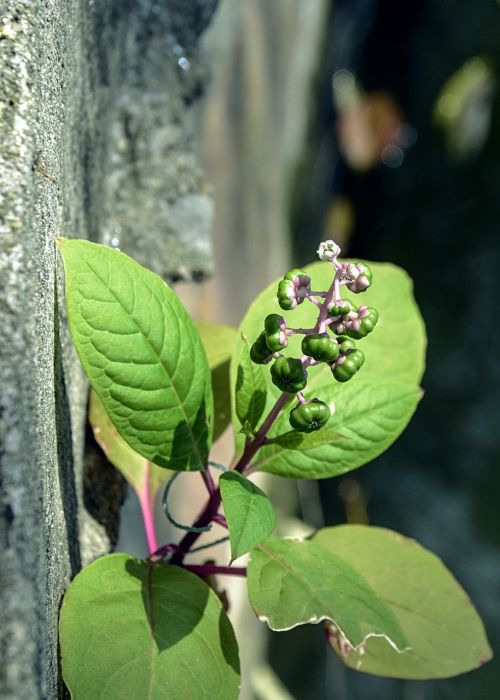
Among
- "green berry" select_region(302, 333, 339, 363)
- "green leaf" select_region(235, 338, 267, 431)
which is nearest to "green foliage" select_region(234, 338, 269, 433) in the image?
"green leaf" select_region(235, 338, 267, 431)

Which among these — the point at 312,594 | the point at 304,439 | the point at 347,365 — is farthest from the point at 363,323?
the point at 312,594

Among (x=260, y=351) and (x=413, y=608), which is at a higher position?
(x=260, y=351)

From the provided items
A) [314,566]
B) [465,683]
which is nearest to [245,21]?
[314,566]

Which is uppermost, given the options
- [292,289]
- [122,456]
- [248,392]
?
[292,289]

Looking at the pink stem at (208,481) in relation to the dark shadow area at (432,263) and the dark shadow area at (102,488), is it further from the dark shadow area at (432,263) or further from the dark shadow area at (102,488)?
the dark shadow area at (432,263)

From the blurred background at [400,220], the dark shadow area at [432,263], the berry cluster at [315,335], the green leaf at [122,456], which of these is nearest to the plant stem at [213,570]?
the green leaf at [122,456]

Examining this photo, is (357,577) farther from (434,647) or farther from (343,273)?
(343,273)

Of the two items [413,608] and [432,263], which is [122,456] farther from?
[432,263]

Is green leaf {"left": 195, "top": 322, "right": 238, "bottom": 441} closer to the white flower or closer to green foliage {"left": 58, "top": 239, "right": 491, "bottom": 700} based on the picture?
green foliage {"left": 58, "top": 239, "right": 491, "bottom": 700}
